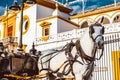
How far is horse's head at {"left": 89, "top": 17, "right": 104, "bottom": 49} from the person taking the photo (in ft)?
25.9

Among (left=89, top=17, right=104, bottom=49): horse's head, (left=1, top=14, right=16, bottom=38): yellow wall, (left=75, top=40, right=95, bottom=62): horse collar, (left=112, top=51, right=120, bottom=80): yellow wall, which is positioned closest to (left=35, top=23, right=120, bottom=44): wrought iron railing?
(left=112, top=51, right=120, bottom=80): yellow wall

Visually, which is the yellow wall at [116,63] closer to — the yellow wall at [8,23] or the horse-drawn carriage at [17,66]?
the horse-drawn carriage at [17,66]

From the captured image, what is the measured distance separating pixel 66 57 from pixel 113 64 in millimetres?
10639

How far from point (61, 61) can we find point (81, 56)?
80 cm

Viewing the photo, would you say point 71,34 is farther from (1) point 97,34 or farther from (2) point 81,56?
(1) point 97,34

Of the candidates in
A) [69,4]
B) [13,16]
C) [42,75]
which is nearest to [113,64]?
[42,75]

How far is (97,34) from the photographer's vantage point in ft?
26.1

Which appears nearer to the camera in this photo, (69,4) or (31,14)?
(31,14)

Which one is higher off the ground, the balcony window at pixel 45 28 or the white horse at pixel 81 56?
the balcony window at pixel 45 28

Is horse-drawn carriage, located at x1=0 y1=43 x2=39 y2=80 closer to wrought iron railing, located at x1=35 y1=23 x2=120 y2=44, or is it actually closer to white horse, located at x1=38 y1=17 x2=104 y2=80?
white horse, located at x1=38 y1=17 x2=104 y2=80

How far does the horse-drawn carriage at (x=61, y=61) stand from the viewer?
316 inches

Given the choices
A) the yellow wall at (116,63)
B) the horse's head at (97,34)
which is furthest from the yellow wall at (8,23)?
the horse's head at (97,34)

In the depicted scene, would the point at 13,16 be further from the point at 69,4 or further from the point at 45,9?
the point at 69,4

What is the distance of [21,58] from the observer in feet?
30.5
